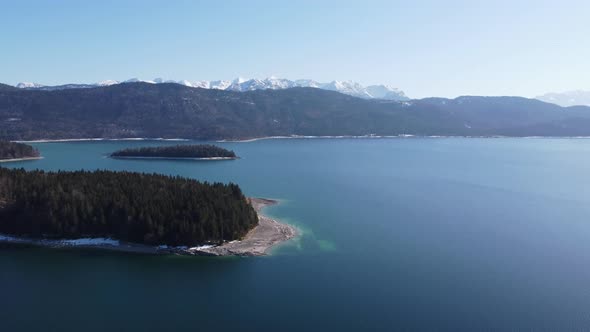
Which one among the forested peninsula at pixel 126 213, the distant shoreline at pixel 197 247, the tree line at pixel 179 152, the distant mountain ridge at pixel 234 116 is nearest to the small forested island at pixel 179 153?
the tree line at pixel 179 152

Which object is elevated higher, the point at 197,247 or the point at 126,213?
the point at 126,213

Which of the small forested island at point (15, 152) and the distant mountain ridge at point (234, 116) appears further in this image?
the distant mountain ridge at point (234, 116)

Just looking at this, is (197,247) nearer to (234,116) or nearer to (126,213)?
(126,213)

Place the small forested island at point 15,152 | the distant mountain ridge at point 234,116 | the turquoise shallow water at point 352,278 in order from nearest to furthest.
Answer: the turquoise shallow water at point 352,278
the small forested island at point 15,152
the distant mountain ridge at point 234,116

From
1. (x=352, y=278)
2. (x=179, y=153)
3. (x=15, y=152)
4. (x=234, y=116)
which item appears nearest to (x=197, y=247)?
(x=352, y=278)

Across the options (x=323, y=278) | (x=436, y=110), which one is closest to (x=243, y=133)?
(x=436, y=110)

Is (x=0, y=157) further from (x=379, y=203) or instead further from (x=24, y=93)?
(x=24, y=93)

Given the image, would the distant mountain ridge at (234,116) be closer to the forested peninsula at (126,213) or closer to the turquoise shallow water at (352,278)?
the forested peninsula at (126,213)

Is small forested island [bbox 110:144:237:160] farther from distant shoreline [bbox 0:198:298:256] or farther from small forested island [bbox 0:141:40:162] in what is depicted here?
distant shoreline [bbox 0:198:298:256]
